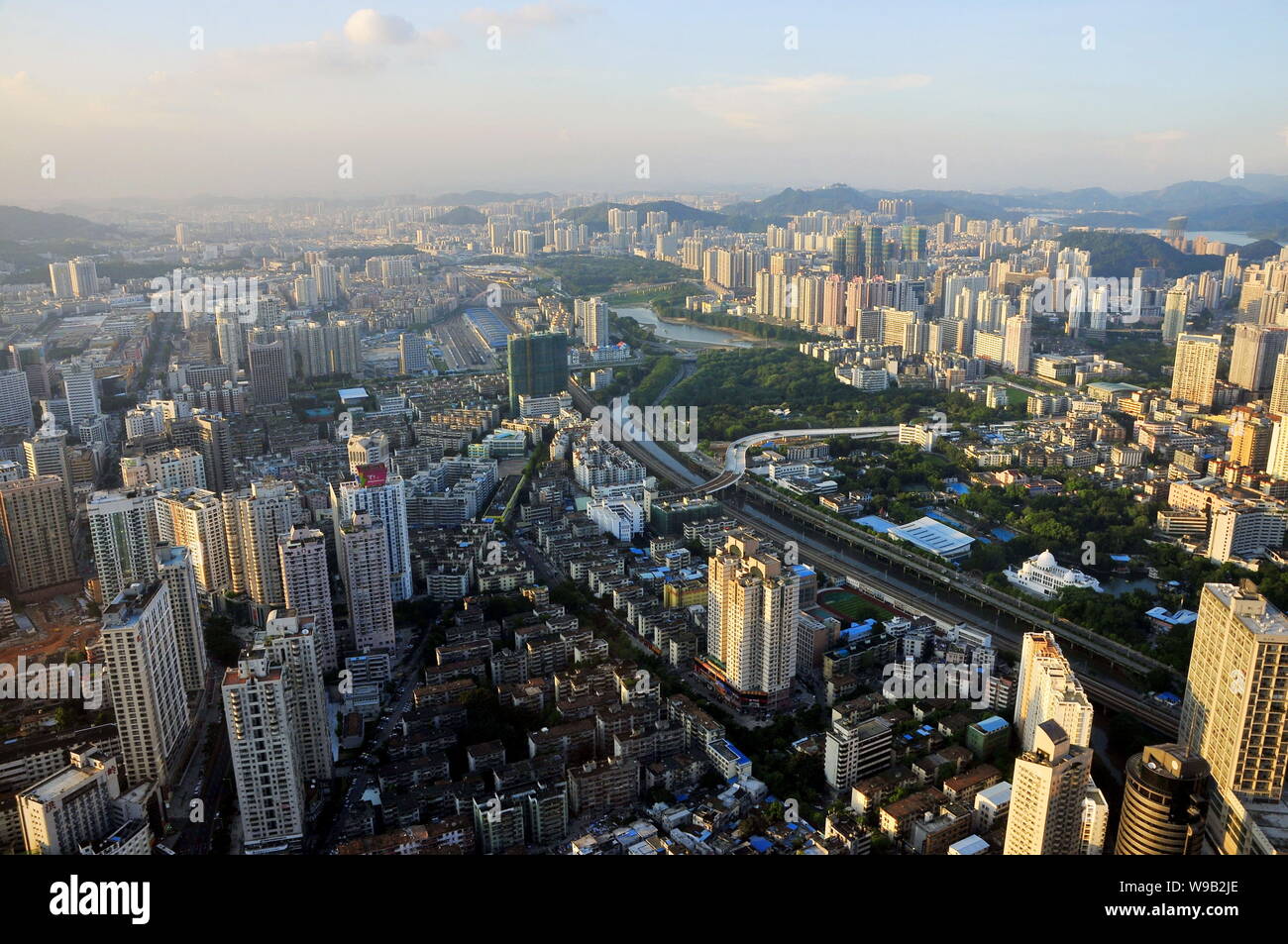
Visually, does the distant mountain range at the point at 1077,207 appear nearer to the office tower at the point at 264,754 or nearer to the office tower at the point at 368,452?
the office tower at the point at 368,452

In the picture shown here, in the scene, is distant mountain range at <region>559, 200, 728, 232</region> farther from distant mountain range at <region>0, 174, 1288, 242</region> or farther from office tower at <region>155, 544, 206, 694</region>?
office tower at <region>155, 544, 206, 694</region>

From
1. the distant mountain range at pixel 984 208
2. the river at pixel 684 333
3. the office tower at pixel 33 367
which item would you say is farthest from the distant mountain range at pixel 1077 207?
the office tower at pixel 33 367

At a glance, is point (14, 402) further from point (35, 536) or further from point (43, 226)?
point (35, 536)

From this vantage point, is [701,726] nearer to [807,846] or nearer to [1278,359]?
[807,846]

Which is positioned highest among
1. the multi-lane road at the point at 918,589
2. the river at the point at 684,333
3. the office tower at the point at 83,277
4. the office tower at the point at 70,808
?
the office tower at the point at 83,277

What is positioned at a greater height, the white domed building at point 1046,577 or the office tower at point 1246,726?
the office tower at point 1246,726
